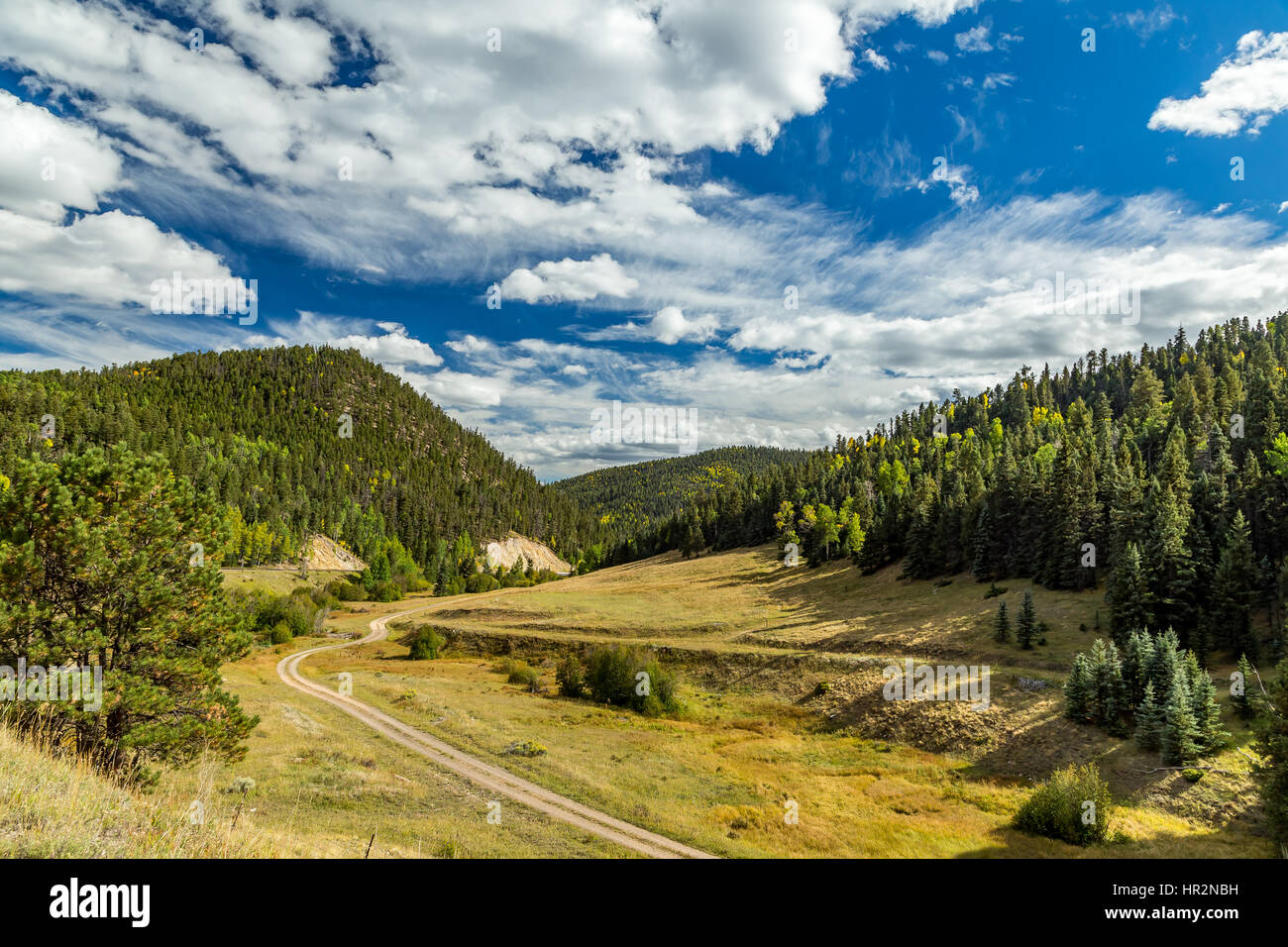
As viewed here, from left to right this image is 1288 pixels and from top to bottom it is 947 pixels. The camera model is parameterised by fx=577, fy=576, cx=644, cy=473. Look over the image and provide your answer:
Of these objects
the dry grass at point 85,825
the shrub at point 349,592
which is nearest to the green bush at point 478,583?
the shrub at point 349,592

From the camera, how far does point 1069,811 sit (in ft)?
87.4

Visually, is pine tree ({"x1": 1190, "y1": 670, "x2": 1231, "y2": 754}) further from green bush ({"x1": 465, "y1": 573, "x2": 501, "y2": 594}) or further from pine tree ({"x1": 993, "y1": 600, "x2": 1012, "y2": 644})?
green bush ({"x1": 465, "y1": 573, "x2": 501, "y2": 594})

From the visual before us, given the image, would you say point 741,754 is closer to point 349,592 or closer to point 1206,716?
point 1206,716

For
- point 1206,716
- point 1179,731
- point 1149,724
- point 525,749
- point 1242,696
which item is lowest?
point 525,749

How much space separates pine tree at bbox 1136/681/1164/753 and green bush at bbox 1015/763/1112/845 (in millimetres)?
8588

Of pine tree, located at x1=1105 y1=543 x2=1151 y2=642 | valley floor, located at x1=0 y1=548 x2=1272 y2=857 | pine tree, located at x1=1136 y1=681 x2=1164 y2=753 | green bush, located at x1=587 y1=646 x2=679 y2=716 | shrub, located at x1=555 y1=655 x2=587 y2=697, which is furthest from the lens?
shrub, located at x1=555 y1=655 x2=587 y2=697

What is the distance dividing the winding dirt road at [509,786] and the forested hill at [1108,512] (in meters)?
49.6

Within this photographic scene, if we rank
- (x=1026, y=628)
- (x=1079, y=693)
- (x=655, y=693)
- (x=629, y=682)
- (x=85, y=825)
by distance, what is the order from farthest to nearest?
(x=629, y=682) < (x=655, y=693) < (x=1026, y=628) < (x=1079, y=693) < (x=85, y=825)

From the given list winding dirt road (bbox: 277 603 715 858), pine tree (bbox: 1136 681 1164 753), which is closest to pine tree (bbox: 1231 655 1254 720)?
→ pine tree (bbox: 1136 681 1164 753)

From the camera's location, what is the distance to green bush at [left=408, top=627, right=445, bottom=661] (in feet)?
250

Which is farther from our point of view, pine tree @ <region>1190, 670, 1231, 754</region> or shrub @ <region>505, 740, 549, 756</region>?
shrub @ <region>505, 740, 549, 756</region>

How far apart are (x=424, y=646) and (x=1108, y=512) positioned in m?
89.6

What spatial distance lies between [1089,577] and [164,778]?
85920mm

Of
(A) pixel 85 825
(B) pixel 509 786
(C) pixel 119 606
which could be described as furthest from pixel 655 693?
(A) pixel 85 825
